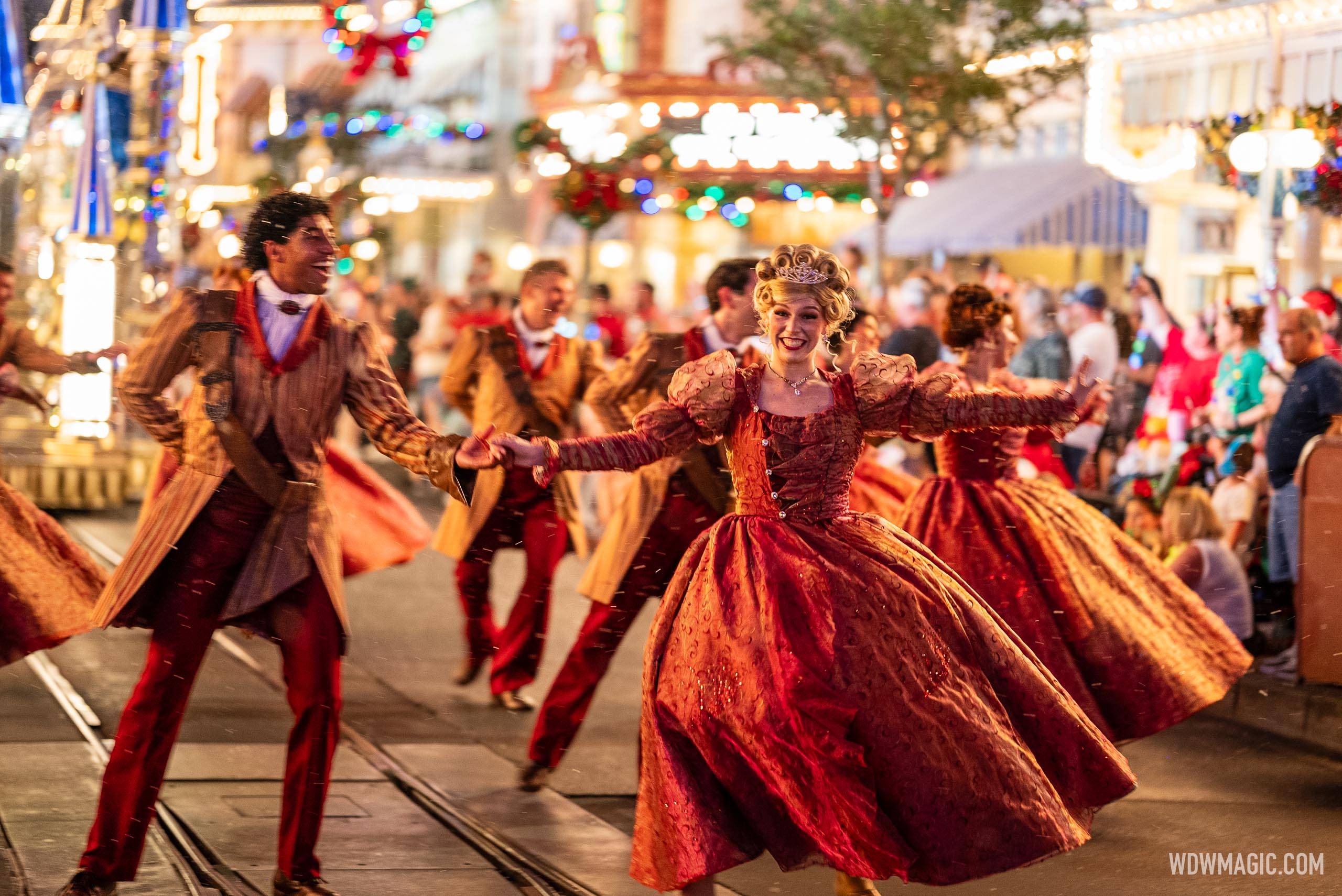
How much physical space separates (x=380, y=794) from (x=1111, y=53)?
9.15 metres

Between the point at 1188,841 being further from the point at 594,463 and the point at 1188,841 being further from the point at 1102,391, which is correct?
the point at 594,463

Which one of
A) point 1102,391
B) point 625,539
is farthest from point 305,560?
point 1102,391

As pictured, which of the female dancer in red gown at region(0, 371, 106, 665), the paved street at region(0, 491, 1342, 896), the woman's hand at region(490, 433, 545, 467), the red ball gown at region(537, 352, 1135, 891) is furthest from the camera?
the female dancer in red gown at region(0, 371, 106, 665)

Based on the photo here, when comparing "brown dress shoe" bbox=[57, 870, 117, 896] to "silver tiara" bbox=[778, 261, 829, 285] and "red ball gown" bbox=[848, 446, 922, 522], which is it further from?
"red ball gown" bbox=[848, 446, 922, 522]

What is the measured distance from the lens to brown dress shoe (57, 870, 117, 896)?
467cm

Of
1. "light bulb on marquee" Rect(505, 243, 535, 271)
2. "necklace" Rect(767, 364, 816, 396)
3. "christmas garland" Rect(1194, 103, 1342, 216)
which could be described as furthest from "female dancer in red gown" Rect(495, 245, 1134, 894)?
"light bulb on marquee" Rect(505, 243, 535, 271)

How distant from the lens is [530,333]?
309 inches

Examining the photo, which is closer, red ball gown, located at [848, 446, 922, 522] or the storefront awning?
red ball gown, located at [848, 446, 922, 522]

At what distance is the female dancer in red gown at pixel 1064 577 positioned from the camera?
589 centimetres

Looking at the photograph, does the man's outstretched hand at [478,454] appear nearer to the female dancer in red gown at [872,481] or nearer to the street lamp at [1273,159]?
the female dancer in red gown at [872,481]

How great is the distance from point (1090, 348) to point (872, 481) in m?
4.02

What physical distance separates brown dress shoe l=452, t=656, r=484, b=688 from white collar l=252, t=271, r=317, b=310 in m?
3.39

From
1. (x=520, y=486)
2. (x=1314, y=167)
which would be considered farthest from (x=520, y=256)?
(x=520, y=486)

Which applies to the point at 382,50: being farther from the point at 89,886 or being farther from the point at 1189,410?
the point at 89,886
